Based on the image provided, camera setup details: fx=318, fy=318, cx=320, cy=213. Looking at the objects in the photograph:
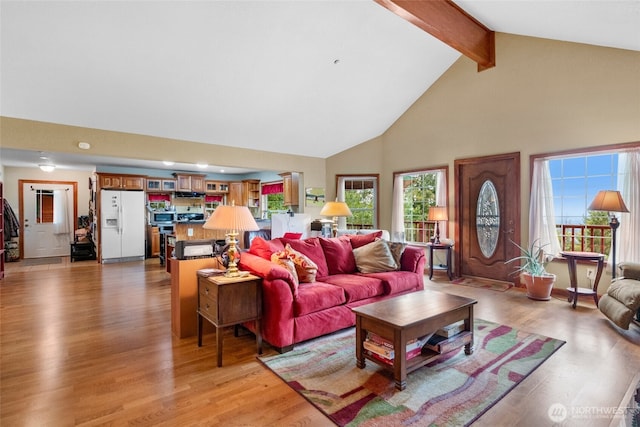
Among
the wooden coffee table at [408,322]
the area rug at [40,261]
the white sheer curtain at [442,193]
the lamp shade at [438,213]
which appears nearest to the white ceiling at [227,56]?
the white sheer curtain at [442,193]

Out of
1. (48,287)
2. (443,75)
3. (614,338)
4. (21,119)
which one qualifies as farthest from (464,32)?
(48,287)

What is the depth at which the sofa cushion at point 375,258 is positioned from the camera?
12.8 feet

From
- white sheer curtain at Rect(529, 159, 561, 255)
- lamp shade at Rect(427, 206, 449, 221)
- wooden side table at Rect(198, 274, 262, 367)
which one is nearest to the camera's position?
wooden side table at Rect(198, 274, 262, 367)

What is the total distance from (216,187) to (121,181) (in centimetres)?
248

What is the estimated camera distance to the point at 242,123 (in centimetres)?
513

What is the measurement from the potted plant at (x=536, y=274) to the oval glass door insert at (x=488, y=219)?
1.82 ft

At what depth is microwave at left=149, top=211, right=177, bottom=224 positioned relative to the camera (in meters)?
8.41

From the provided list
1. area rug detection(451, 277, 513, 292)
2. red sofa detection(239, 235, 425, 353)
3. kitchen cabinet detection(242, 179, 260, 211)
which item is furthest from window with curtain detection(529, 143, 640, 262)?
kitchen cabinet detection(242, 179, 260, 211)

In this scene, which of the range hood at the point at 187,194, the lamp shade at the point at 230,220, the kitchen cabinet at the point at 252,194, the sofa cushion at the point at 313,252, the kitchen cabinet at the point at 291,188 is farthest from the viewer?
the kitchen cabinet at the point at 252,194

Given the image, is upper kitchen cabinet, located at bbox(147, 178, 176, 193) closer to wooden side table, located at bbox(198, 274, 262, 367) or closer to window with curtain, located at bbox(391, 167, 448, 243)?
window with curtain, located at bbox(391, 167, 448, 243)

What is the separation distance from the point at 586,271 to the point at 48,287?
316 inches

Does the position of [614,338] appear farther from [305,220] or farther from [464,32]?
[305,220]

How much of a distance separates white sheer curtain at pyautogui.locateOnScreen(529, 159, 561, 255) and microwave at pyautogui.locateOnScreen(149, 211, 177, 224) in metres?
8.17

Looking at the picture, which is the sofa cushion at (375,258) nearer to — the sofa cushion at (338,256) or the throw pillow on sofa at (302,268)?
the sofa cushion at (338,256)
